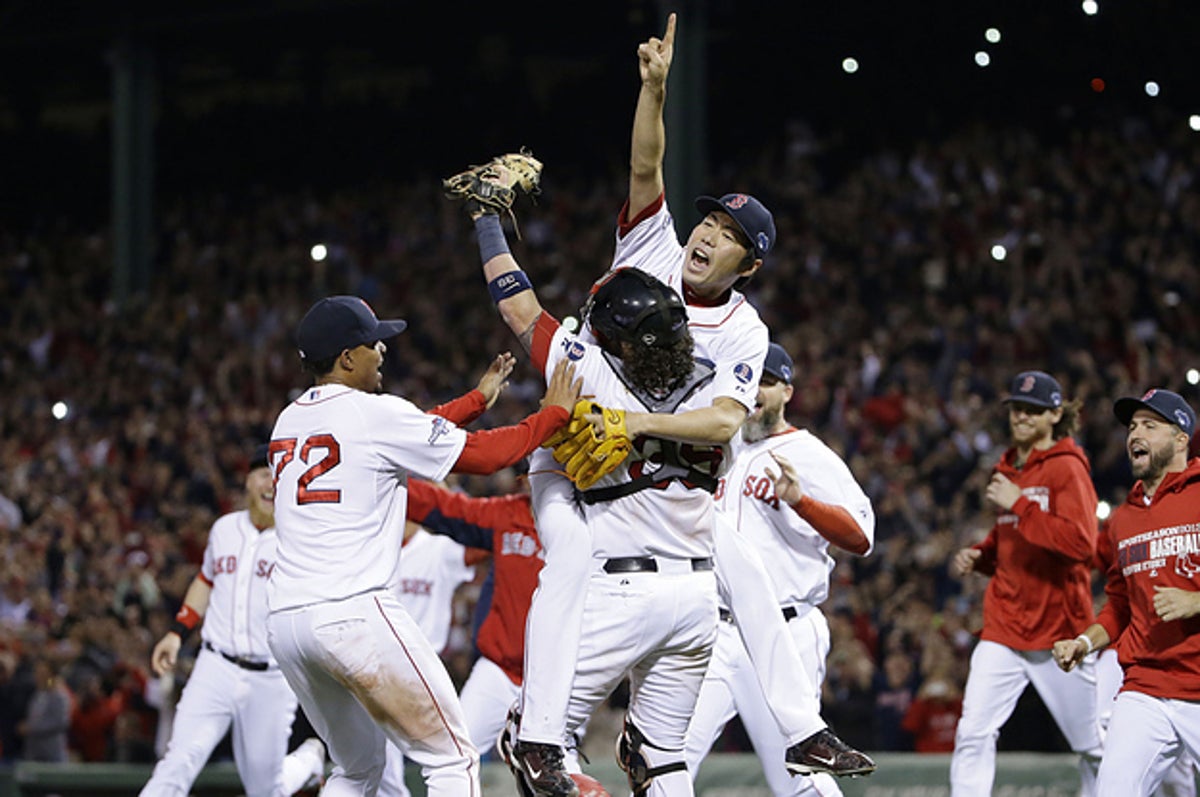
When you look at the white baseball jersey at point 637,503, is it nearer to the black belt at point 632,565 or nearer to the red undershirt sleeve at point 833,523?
the black belt at point 632,565

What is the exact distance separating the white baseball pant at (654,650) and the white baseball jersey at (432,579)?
4.62m

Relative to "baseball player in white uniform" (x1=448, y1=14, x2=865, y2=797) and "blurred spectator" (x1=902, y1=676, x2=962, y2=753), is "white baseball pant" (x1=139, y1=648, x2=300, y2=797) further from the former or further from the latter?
"blurred spectator" (x1=902, y1=676, x2=962, y2=753)

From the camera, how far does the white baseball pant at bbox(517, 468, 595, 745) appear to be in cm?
567

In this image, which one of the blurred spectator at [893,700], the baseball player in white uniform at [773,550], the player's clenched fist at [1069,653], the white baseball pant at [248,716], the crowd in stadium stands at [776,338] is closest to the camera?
the player's clenched fist at [1069,653]

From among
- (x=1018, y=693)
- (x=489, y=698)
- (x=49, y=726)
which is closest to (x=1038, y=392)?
(x=1018, y=693)

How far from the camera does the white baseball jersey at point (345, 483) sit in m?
6.20

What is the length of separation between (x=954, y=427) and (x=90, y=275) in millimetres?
14402

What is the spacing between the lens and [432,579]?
10.6 metres

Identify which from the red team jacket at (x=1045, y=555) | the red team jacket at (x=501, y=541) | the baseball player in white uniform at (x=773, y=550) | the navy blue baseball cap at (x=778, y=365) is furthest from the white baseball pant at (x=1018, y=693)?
the red team jacket at (x=501, y=541)

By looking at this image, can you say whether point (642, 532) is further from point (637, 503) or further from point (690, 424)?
point (690, 424)

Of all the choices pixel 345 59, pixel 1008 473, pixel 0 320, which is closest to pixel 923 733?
pixel 1008 473

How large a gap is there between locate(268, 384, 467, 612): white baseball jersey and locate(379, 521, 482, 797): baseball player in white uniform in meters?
4.20

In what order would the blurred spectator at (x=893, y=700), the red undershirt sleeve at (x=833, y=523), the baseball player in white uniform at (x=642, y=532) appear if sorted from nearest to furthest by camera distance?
the baseball player in white uniform at (x=642, y=532) < the red undershirt sleeve at (x=833, y=523) < the blurred spectator at (x=893, y=700)

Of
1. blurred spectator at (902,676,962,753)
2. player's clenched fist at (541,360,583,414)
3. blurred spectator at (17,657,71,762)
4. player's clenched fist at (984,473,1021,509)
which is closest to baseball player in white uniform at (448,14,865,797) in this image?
player's clenched fist at (541,360,583,414)
